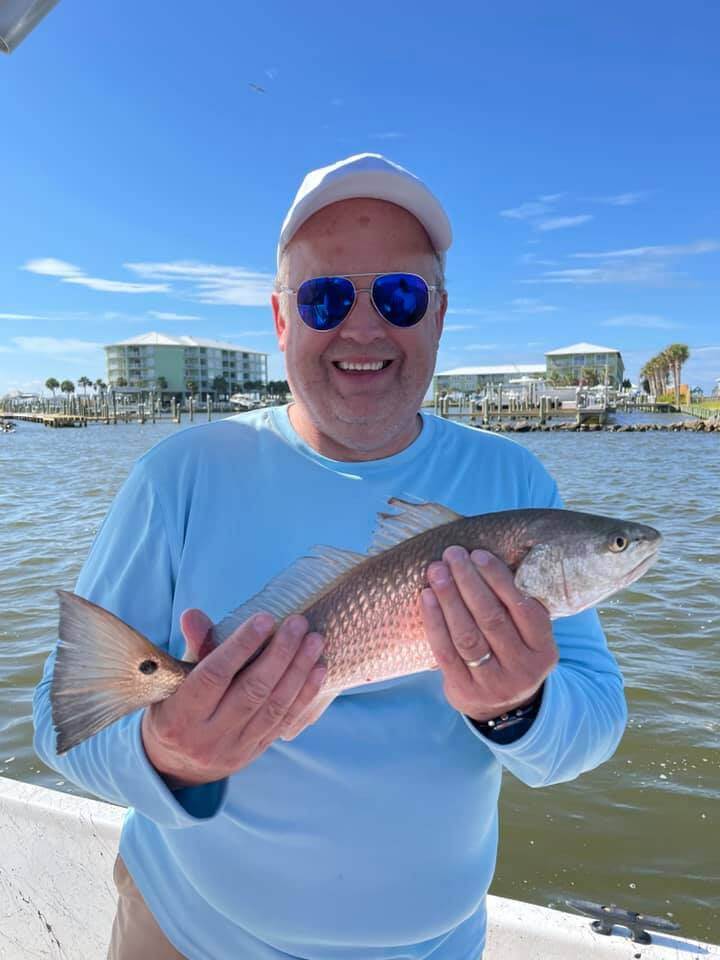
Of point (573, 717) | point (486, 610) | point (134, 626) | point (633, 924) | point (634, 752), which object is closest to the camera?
point (486, 610)

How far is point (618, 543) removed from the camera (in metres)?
2.03

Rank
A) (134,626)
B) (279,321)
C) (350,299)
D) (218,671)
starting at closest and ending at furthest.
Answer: (218,671), (134,626), (350,299), (279,321)

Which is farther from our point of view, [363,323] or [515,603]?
[363,323]

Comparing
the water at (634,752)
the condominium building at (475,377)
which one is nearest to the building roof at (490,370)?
the condominium building at (475,377)

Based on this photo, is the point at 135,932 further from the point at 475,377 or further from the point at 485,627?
the point at 475,377

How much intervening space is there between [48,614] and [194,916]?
27.9 ft

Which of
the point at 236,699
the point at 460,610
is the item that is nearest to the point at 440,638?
the point at 460,610

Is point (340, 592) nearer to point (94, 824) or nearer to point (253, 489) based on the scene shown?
point (253, 489)

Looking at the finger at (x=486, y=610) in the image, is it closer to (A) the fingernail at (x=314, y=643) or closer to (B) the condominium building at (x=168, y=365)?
(A) the fingernail at (x=314, y=643)

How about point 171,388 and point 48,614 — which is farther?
point 171,388

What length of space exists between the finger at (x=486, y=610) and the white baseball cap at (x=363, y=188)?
51.2 inches

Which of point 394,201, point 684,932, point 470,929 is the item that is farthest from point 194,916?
point 684,932

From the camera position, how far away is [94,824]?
329 centimetres

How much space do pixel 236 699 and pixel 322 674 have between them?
0.76 feet
